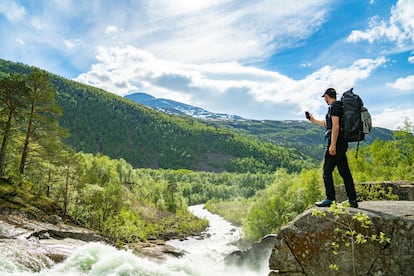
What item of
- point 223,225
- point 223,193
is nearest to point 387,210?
point 223,225

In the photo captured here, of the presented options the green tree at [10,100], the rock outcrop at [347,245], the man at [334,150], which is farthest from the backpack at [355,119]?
the green tree at [10,100]

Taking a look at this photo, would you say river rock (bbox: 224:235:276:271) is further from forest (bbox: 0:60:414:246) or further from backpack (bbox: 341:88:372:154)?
backpack (bbox: 341:88:372:154)

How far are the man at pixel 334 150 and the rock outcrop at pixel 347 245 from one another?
30.9 inches

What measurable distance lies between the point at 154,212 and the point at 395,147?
70663mm

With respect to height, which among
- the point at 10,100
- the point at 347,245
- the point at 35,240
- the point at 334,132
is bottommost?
the point at 35,240

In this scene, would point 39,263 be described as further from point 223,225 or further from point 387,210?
point 223,225

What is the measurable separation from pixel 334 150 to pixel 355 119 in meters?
1.01

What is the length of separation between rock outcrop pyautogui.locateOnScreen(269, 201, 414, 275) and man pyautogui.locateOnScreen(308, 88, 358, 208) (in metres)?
0.78

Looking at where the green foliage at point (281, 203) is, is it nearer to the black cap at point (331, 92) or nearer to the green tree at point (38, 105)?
the green tree at point (38, 105)

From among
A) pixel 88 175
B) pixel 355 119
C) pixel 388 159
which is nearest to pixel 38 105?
pixel 88 175

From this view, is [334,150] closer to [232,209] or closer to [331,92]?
[331,92]

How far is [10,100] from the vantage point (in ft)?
117

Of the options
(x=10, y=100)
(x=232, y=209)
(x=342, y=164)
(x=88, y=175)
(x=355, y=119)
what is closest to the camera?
(x=355, y=119)

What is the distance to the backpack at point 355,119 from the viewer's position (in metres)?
9.88
